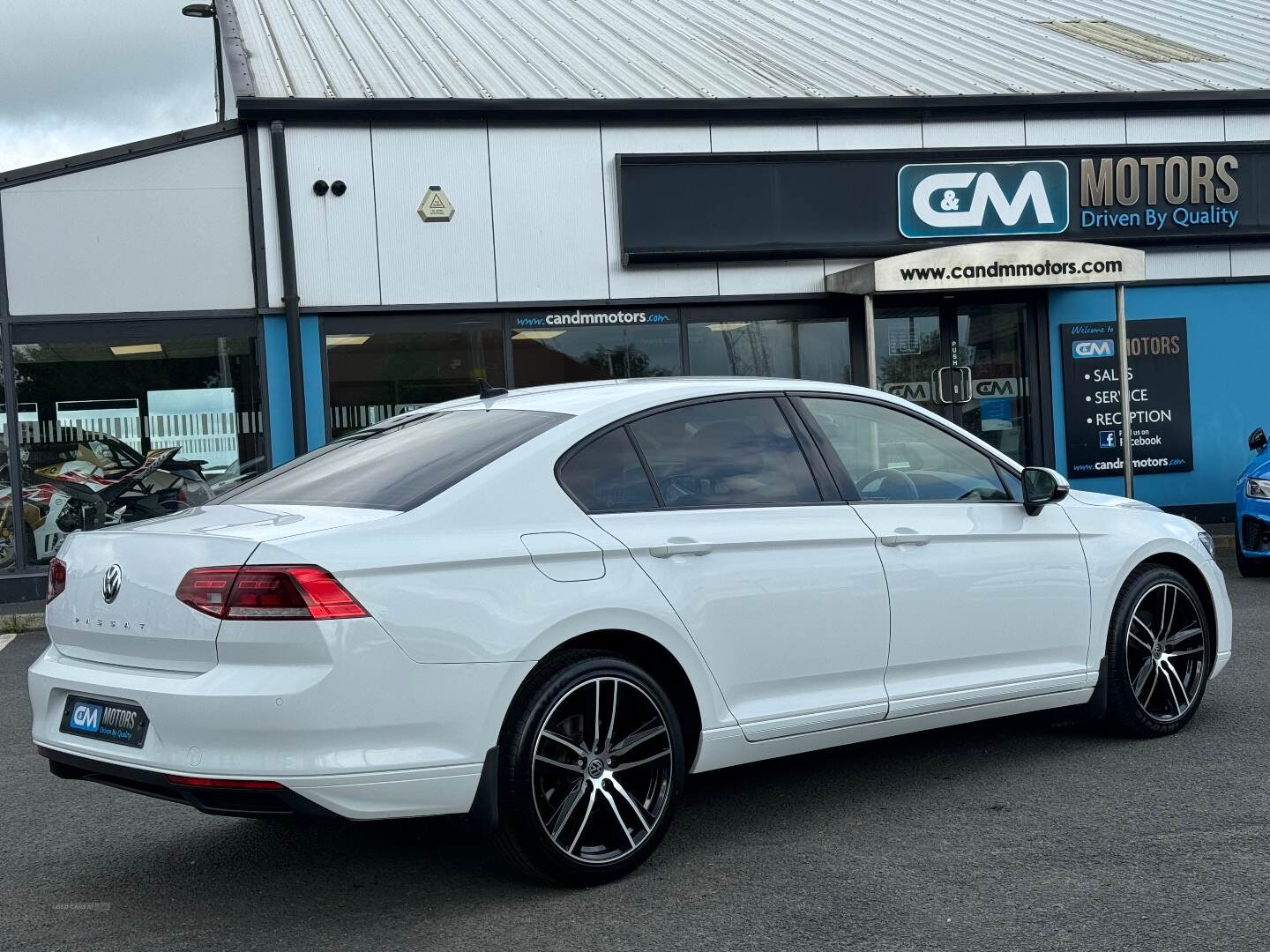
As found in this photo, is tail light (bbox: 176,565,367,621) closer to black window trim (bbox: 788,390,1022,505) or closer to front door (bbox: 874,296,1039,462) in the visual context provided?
black window trim (bbox: 788,390,1022,505)

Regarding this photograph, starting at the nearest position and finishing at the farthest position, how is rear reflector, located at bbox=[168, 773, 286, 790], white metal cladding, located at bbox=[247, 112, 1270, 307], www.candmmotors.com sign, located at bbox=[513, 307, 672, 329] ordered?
rear reflector, located at bbox=[168, 773, 286, 790] → white metal cladding, located at bbox=[247, 112, 1270, 307] → www.candmmotors.com sign, located at bbox=[513, 307, 672, 329]

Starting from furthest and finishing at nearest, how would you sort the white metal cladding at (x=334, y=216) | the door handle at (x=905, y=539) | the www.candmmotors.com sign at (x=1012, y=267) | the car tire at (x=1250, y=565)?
the www.candmmotors.com sign at (x=1012, y=267) → the white metal cladding at (x=334, y=216) → the car tire at (x=1250, y=565) → the door handle at (x=905, y=539)

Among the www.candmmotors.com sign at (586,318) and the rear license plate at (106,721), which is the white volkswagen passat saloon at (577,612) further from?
the www.candmmotors.com sign at (586,318)

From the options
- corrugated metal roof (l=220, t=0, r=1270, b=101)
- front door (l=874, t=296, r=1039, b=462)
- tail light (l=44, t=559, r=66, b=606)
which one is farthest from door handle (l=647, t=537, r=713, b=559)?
front door (l=874, t=296, r=1039, b=462)

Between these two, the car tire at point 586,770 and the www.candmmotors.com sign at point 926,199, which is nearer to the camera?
the car tire at point 586,770

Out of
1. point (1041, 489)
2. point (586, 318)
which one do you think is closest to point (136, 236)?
point (586, 318)

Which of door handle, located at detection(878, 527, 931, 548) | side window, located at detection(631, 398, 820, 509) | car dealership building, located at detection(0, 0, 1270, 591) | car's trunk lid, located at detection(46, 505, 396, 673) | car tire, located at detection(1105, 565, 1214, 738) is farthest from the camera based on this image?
car dealership building, located at detection(0, 0, 1270, 591)

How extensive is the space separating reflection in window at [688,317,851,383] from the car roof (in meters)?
9.50

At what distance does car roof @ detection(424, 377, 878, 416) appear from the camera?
4680 millimetres

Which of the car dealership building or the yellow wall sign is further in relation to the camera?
the yellow wall sign

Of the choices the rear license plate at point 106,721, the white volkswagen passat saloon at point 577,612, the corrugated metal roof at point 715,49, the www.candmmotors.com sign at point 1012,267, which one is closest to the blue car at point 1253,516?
the www.candmmotors.com sign at point 1012,267

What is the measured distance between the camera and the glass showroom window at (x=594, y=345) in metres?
14.4

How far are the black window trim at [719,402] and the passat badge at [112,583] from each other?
4.35 feet

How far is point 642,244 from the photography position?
14.5 meters
